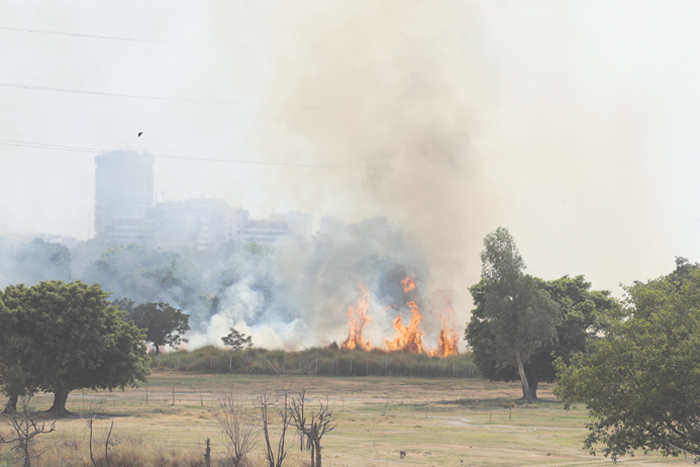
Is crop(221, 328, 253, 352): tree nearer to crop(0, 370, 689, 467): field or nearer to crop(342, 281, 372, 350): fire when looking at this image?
crop(342, 281, 372, 350): fire

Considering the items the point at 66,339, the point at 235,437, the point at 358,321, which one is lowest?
the point at 235,437

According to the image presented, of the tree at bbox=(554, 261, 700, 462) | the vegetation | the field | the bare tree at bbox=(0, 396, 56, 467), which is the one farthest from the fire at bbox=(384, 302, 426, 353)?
the tree at bbox=(554, 261, 700, 462)

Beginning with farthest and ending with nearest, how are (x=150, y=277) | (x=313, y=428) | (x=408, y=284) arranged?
(x=150, y=277) → (x=408, y=284) → (x=313, y=428)

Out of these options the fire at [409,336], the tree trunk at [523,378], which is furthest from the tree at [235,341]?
the tree trunk at [523,378]

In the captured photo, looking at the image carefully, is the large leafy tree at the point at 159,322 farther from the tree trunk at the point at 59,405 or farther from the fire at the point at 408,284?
the tree trunk at the point at 59,405

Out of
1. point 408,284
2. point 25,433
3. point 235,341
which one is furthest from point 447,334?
point 25,433

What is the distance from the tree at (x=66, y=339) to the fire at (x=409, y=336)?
77.8 m

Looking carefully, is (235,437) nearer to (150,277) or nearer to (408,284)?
(408,284)

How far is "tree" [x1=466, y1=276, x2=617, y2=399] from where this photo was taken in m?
65.9

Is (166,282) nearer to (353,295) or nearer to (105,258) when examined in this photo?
(105,258)

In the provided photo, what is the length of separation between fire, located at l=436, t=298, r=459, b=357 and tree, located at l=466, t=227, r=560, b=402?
167 ft

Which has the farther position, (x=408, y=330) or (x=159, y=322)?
(x=408, y=330)

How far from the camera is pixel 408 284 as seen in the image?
434ft

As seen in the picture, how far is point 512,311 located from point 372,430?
24637 mm
